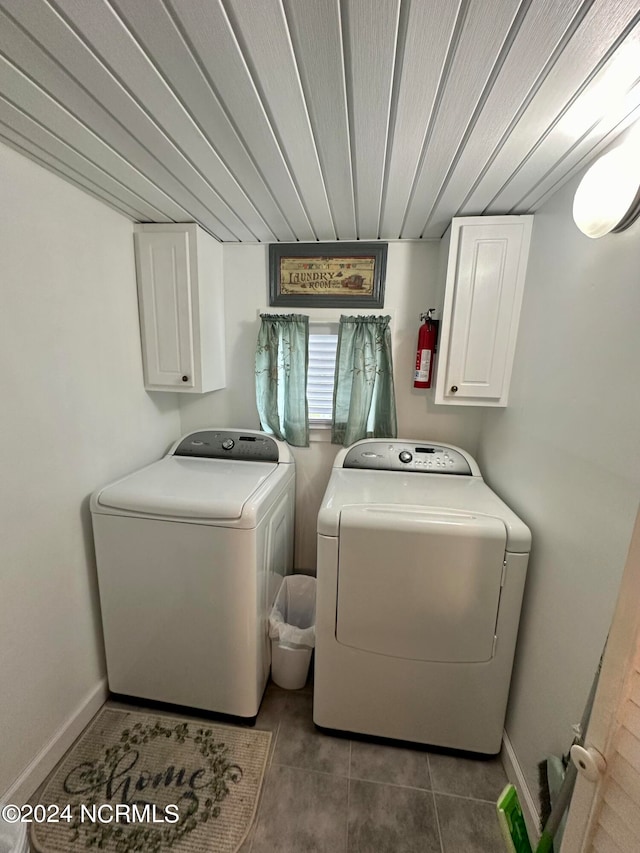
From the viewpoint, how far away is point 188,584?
134 centimetres

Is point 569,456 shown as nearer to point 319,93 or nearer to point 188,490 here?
point 319,93

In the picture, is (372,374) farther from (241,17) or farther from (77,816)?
(77,816)

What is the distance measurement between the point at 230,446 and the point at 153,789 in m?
1.39

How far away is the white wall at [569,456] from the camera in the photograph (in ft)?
2.86

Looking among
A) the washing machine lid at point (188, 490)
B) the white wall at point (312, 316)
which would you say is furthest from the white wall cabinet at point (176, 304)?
the washing machine lid at point (188, 490)

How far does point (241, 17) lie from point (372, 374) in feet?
4.67

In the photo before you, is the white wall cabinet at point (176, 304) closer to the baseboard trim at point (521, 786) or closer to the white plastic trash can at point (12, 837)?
the white plastic trash can at point (12, 837)

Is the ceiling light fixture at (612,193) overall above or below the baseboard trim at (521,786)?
above

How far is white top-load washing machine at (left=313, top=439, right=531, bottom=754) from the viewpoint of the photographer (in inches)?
46.6

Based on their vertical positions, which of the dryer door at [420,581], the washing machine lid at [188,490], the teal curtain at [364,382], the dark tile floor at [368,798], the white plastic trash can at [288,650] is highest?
the teal curtain at [364,382]

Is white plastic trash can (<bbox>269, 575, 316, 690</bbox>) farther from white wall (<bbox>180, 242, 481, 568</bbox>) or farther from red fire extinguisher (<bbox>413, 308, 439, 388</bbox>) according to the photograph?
red fire extinguisher (<bbox>413, 308, 439, 388</bbox>)

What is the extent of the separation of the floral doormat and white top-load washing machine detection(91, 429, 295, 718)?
11 centimetres

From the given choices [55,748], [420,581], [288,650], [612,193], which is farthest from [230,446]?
[612,193]

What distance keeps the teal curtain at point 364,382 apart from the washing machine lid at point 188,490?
1.73 ft
